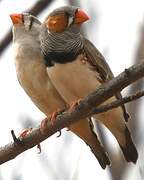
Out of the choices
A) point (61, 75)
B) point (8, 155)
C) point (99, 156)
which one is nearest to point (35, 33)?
point (61, 75)

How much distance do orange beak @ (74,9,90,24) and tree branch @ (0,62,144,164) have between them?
0.74m

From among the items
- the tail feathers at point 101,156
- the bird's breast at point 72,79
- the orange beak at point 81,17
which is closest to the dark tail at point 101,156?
the tail feathers at point 101,156

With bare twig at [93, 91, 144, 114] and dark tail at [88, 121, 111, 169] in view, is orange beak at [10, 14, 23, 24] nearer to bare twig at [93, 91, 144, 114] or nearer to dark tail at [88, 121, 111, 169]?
dark tail at [88, 121, 111, 169]

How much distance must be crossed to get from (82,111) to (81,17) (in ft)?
3.17

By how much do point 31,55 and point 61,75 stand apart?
373 mm

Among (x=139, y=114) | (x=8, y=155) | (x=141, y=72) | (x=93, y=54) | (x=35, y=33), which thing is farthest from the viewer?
(x=35, y=33)

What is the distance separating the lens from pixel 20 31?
13.5 ft

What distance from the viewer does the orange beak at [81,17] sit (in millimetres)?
3574

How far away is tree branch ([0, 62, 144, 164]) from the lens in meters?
2.49

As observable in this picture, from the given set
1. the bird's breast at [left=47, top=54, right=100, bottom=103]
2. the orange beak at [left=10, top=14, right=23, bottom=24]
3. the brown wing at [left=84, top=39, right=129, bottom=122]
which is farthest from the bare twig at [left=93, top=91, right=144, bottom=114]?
the orange beak at [left=10, top=14, right=23, bottom=24]

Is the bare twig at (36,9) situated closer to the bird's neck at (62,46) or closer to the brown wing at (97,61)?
the bird's neck at (62,46)

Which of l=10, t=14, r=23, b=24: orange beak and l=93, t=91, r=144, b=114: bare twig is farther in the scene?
l=10, t=14, r=23, b=24: orange beak

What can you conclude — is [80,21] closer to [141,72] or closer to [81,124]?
[81,124]

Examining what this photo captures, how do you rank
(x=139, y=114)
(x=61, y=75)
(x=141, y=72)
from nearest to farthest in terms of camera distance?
(x=141, y=72), (x=139, y=114), (x=61, y=75)
